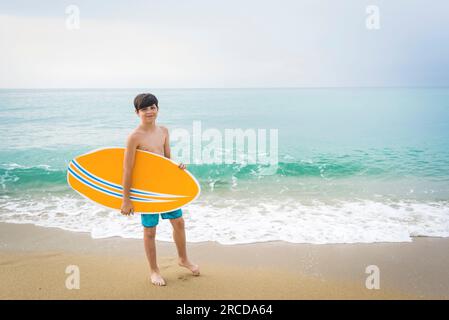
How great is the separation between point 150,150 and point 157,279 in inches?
41.0

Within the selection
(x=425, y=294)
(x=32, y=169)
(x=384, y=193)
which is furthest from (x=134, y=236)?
(x=32, y=169)

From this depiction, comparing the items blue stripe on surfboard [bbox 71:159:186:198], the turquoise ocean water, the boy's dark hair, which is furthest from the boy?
the turquoise ocean water

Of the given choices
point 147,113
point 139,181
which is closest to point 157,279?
point 139,181

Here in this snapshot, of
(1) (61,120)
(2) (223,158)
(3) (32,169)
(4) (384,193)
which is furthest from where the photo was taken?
(1) (61,120)

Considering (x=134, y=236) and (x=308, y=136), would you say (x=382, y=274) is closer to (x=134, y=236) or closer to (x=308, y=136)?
(x=134, y=236)

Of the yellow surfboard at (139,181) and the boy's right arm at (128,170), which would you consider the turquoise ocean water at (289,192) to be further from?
the boy's right arm at (128,170)

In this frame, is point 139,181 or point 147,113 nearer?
point 147,113

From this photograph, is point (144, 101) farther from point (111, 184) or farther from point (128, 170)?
point (111, 184)

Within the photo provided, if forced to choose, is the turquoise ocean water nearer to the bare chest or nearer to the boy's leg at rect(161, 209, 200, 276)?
the boy's leg at rect(161, 209, 200, 276)

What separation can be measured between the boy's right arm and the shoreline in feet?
2.16

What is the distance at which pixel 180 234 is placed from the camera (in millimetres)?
3166

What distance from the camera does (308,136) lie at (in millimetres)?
14922

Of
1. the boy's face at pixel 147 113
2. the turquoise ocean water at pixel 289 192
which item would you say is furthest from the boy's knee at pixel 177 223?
the turquoise ocean water at pixel 289 192
